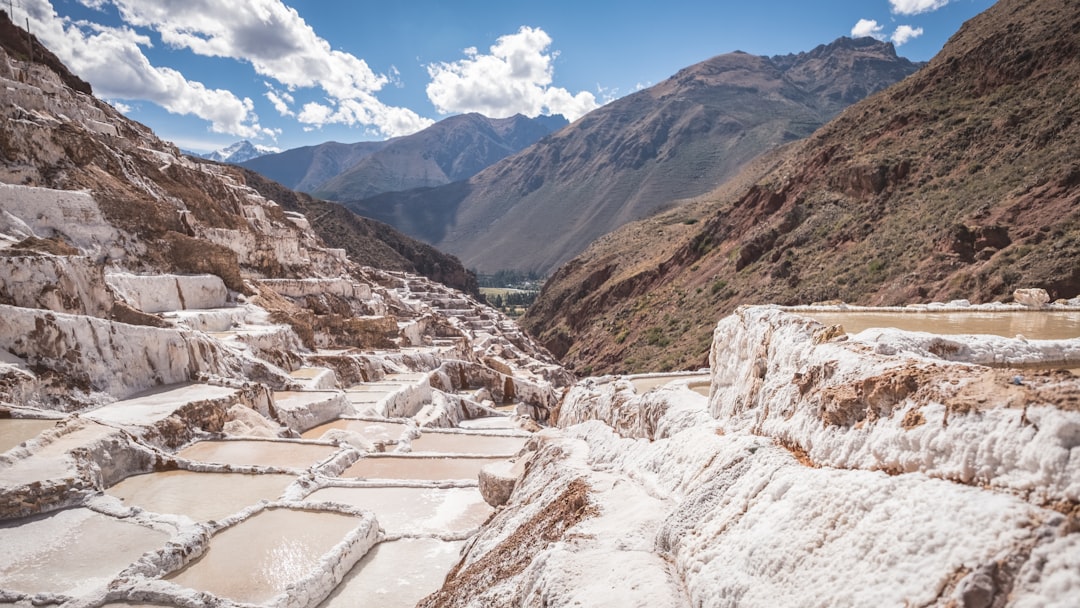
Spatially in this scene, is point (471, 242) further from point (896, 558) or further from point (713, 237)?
point (896, 558)

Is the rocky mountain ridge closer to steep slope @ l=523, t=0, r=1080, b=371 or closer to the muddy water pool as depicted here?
the muddy water pool

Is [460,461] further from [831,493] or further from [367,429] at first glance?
[831,493]

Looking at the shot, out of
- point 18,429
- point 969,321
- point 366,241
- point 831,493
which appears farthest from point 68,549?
point 366,241

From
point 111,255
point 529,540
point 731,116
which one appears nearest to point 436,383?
point 111,255

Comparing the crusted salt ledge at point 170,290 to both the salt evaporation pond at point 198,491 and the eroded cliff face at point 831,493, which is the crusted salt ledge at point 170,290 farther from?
the eroded cliff face at point 831,493

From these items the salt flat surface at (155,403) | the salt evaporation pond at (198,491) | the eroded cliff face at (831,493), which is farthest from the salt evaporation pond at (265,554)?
the salt flat surface at (155,403)

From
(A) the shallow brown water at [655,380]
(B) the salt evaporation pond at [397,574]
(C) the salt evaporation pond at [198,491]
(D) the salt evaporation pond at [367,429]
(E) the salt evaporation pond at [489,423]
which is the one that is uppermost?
(A) the shallow brown water at [655,380]

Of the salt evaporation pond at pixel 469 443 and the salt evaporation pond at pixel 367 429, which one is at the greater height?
the salt evaporation pond at pixel 367 429
